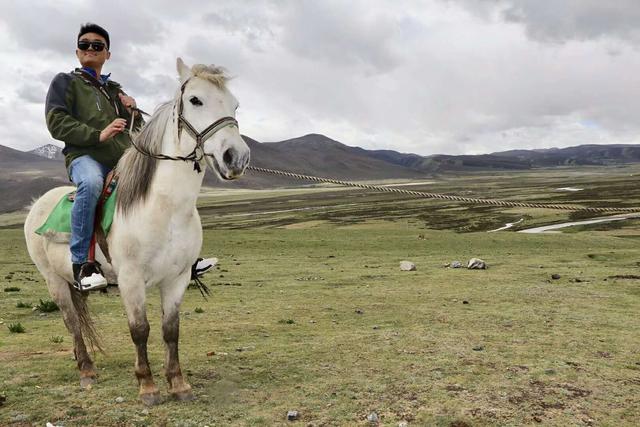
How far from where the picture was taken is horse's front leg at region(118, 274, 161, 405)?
591 cm

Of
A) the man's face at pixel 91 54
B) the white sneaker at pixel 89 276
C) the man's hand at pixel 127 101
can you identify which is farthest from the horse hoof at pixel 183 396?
the man's face at pixel 91 54

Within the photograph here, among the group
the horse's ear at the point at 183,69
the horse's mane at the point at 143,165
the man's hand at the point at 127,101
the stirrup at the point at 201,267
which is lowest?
the stirrup at the point at 201,267

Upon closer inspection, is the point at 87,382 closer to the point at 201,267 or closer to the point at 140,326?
the point at 140,326

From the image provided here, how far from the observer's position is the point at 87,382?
22.6ft

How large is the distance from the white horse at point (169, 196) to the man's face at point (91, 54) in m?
1.48

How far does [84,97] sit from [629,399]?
8.41 m

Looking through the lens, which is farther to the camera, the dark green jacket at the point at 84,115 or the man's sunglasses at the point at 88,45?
the man's sunglasses at the point at 88,45

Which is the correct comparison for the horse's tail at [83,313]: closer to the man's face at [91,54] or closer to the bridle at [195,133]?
the bridle at [195,133]

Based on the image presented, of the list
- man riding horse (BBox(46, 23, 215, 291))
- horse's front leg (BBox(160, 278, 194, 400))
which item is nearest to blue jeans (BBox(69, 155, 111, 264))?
man riding horse (BBox(46, 23, 215, 291))

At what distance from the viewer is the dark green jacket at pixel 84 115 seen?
6.16 m

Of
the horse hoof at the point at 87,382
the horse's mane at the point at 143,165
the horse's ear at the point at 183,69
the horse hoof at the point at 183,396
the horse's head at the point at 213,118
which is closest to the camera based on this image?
the horse's head at the point at 213,118

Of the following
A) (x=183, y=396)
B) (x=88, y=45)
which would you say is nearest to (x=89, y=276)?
(x=183, y=396)

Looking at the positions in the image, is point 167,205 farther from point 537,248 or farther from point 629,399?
point 537,248

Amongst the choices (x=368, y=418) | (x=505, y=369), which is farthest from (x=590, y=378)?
(x=368, y=418)
